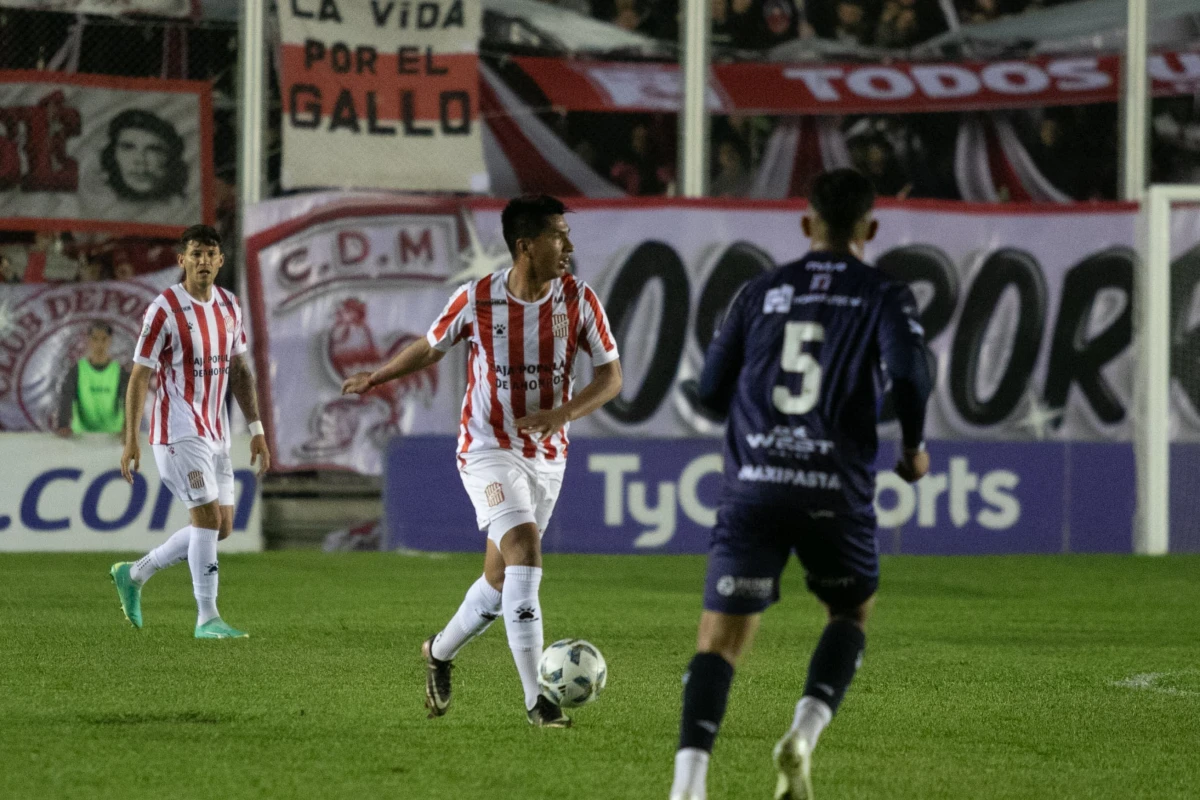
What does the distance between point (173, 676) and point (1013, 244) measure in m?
10.7

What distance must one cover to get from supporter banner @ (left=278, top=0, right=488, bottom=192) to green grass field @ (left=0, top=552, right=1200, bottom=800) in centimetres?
497

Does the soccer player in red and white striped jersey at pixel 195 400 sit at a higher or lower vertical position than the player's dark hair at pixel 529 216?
lower

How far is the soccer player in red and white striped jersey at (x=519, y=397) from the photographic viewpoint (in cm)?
655

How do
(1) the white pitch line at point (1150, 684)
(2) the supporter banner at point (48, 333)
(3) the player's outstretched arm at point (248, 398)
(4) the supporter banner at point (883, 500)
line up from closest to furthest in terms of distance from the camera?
1. (1) the white pitch line at point (1150, 684)
2. (3) the player's outstretched arm at point (248, 398)
3. (4) the supporter banner at point (883, 500)
4. (2) the supporter banner at point (48, 333)

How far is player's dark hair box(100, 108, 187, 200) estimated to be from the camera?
54.5 feet

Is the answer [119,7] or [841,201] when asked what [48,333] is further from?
[841,201]

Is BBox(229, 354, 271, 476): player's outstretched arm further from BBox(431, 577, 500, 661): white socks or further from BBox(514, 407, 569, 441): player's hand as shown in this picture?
BBox(514, 407, 569, 441): player's hand

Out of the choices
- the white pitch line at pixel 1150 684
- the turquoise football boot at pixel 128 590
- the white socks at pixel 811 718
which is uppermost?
the white socks at pixel 811 718

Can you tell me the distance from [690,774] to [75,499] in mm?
11313

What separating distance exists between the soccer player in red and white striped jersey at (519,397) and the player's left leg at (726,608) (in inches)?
66.3

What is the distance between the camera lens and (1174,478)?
1647 centimetres

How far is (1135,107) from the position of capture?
17266 mm

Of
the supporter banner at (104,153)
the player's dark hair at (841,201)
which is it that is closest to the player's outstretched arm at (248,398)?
the player's dark hair at (841,201)

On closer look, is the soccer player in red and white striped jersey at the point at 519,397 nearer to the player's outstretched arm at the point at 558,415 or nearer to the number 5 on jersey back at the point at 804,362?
the player's outstretched arm at the point at 558,415
